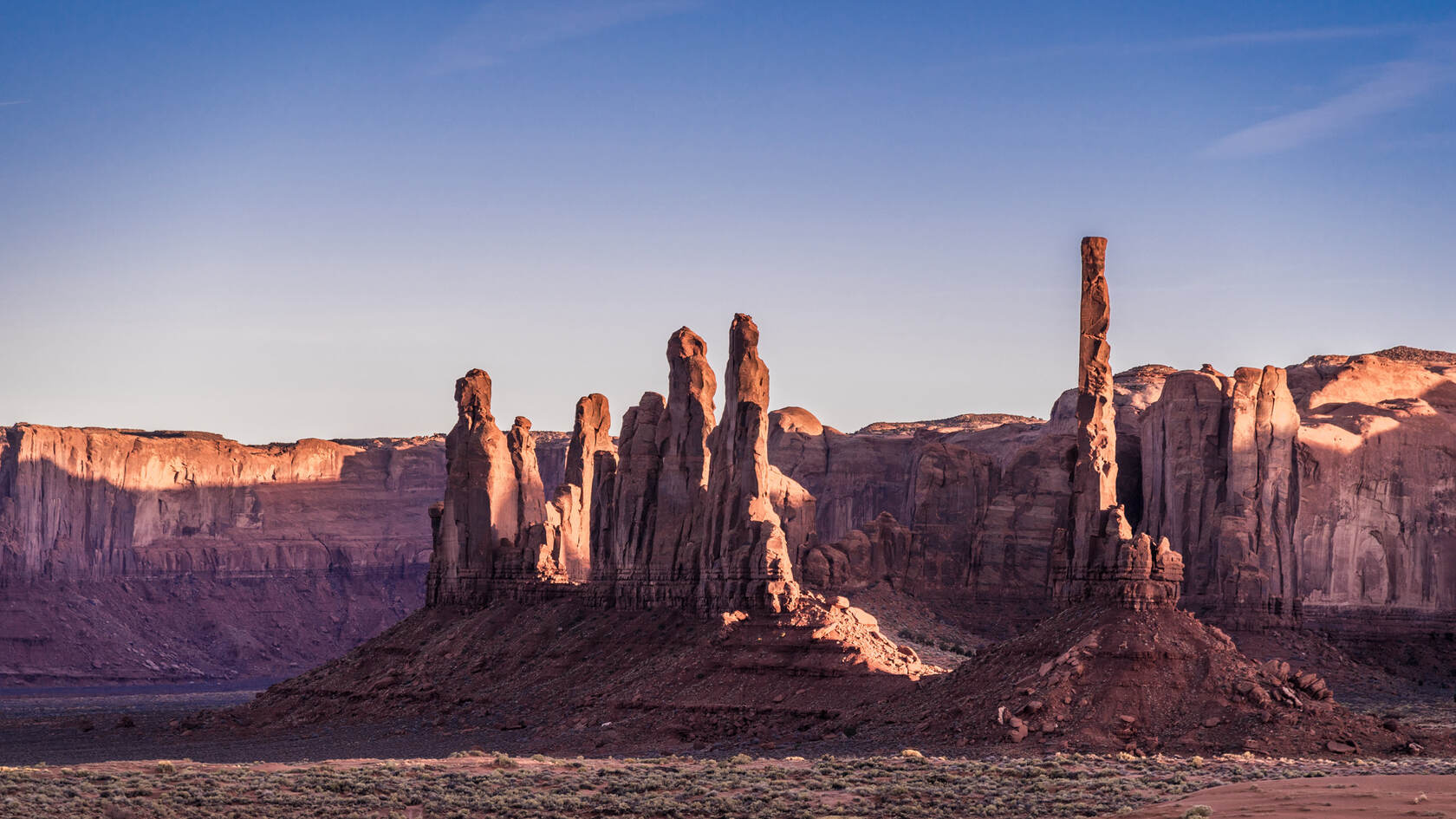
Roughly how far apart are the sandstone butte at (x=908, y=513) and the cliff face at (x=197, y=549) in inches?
13.7

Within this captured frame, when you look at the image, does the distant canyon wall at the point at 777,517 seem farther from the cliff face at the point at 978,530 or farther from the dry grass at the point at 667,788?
the dry grass at the point at 667,788

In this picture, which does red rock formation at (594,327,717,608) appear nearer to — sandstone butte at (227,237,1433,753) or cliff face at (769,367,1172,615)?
sandstone butte at (227,237,1433,753)

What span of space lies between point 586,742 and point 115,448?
11012 cm

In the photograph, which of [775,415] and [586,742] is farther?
[775,415]

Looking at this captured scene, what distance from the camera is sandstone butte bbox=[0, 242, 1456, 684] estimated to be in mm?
76625

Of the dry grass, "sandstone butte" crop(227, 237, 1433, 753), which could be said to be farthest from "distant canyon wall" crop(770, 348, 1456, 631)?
the dry grass

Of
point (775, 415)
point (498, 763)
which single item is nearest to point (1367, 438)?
point (775, 415)

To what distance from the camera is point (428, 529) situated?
181 meters

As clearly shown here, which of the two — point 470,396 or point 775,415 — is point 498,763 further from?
point 775,415

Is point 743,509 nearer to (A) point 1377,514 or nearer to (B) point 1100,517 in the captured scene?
(B) point 1100,517

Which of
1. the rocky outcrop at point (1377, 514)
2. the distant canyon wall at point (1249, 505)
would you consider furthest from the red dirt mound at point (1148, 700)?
the rocky outcrop at point (1377, 514)

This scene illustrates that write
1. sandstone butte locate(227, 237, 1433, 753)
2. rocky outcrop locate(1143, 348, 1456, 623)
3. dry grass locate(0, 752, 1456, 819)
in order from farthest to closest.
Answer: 1. rocky outcrop locate(1143, 348, 1456, 623)
2. sandstone butte locate(227, 237, 1433, 753)
3. dry grass locate(0, 752, 1456, 819)

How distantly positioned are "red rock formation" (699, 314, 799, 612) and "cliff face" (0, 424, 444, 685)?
81.5 meters

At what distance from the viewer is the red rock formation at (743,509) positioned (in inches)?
2894
